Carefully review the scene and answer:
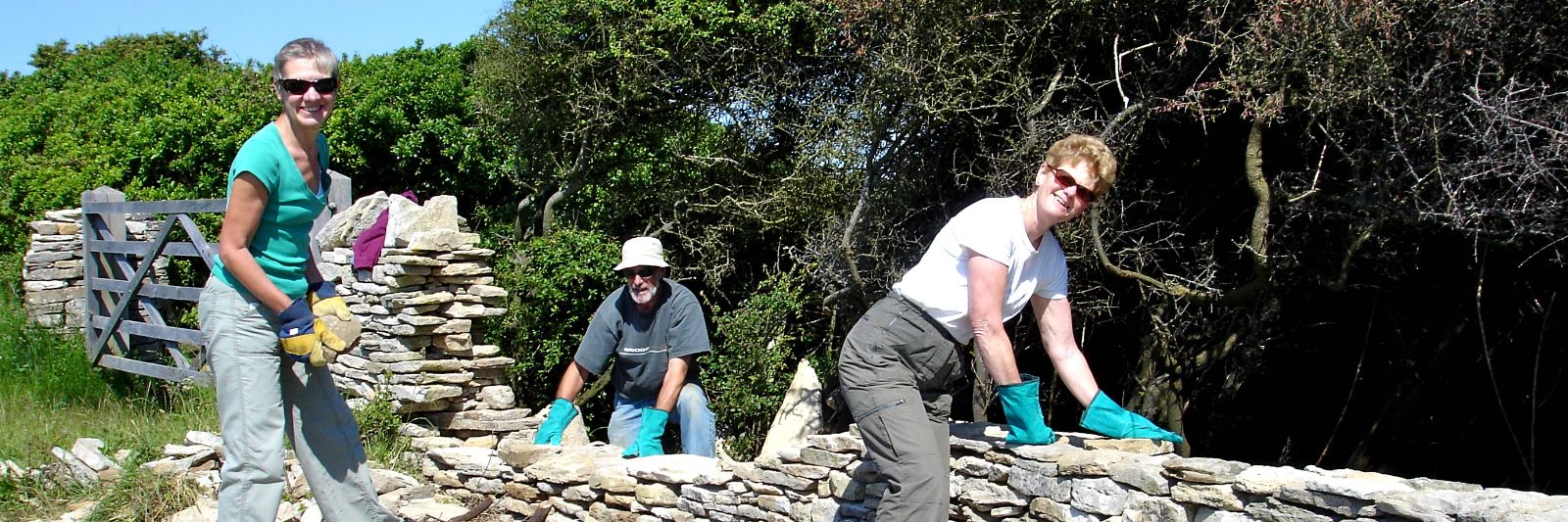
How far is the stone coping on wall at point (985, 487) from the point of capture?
327cm

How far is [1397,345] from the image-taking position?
19.4ft

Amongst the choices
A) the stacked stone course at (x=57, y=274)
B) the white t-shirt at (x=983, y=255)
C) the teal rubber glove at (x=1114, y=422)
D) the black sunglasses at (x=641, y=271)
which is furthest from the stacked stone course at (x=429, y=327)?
the teal rubber glove at (x=1114, y=422)

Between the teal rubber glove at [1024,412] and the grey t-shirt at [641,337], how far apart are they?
2068 millimetres

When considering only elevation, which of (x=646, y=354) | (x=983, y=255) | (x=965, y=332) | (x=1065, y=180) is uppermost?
(x=1065, y=180)

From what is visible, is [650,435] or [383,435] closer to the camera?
[650,435]

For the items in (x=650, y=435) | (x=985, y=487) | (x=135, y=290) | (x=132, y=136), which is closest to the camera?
(x=985, y=487)

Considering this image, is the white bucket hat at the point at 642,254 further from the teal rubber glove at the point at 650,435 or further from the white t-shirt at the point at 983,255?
the white t-shirt at the point at 983,255

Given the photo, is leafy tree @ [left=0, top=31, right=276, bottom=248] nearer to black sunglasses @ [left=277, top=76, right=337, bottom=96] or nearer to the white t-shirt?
black sunglasses @ [left=277, top=76, right=337, bottom=96]

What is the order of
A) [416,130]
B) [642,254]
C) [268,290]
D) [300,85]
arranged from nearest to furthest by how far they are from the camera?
[268,290]
[300,85]
[642,254]
[416,130]

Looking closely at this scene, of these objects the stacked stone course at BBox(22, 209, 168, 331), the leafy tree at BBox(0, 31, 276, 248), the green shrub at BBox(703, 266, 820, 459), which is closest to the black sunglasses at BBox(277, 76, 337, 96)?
the green shrub at BBox(703, 266, 820, 459)

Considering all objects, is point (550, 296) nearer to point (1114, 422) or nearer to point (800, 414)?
point (800, 414)

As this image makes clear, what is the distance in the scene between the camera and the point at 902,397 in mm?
3762

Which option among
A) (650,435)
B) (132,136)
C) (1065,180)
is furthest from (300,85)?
(132,136)

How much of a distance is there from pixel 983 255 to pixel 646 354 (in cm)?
267
